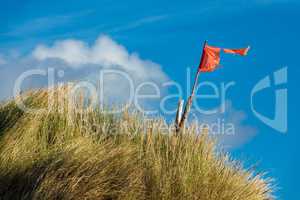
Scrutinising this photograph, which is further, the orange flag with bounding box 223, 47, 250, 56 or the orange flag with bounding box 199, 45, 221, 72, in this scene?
the orange flag with bounding box 223, 47, 250, 56

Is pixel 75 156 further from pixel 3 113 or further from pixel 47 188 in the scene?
pixel 3 113

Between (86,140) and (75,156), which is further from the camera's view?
(86,140)

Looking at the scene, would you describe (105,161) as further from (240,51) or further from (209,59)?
(240,51)

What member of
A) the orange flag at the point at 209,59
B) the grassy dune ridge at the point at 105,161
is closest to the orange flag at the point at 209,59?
the orange flag at the point at 209,59

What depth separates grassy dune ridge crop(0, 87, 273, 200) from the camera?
29.9ft

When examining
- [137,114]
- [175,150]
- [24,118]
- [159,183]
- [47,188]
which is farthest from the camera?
[137,114]

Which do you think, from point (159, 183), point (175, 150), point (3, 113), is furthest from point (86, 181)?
point (3, 113)

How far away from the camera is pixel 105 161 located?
959 centimetres

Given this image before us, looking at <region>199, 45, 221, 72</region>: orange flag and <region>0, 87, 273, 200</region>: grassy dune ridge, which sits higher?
<region>199, 45, 221, 72</region>: orange flag

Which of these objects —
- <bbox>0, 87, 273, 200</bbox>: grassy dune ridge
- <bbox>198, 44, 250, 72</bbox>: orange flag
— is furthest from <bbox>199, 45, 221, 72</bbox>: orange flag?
<bbox>0, 87, 273, 200</bbox>: grassy dune ridge

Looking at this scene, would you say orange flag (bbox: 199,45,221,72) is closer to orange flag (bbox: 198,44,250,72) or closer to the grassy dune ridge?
orange flag (bbox: 198,44,250,72)

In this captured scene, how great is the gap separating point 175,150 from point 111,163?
1346 millimetres

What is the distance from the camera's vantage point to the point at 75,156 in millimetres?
9617

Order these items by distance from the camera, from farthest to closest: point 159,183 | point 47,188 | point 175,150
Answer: point 175,150 < point 159,183 < point 47,188
